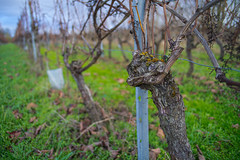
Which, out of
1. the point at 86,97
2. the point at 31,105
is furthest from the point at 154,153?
the point at 31,105

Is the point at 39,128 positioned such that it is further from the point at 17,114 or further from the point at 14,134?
the point at 17,114

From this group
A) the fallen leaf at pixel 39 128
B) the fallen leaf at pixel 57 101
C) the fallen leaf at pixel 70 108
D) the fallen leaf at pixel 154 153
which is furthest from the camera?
the fallen leaf at pixel 57 101

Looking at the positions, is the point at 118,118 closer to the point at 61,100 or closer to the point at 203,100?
the point at 61,100

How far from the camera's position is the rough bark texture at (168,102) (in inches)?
48.4

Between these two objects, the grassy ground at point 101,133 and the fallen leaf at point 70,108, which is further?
the fallen leaf at point 70,108

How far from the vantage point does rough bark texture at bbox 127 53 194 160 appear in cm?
123

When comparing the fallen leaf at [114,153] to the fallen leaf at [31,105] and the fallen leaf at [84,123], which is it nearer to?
the fallen leaf at [84,123]

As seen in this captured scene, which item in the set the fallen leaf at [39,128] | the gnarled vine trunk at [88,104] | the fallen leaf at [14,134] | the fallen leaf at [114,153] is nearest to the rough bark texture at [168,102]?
the fallen leaf at [114,153]

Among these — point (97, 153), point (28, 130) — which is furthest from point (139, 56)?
point (28, 130)

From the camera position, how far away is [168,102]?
49.4 inches

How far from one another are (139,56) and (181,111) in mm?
638

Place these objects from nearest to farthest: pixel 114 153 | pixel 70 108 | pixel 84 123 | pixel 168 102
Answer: pixel 168 102 < pixel 114 153 < pixel 84 123 < pixel 70 108

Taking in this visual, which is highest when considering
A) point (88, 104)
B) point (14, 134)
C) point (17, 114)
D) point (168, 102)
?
point (168, 102)

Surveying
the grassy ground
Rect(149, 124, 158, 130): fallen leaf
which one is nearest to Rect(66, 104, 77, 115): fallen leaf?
the grassy ground
